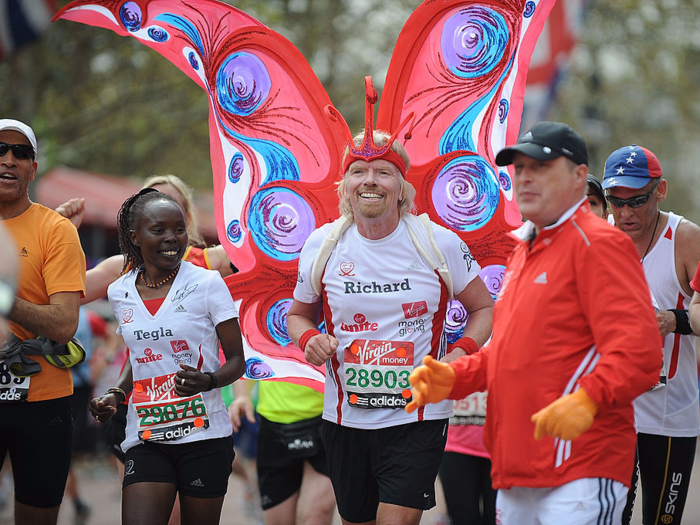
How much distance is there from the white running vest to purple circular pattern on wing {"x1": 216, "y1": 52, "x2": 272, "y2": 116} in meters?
2.33

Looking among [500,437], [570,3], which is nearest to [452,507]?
[500,437]

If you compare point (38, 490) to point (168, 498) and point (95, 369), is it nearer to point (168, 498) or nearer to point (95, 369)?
point (168, 498)

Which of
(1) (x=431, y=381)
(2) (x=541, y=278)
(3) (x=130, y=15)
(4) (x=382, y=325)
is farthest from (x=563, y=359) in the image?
(3) (x=130, y=15)

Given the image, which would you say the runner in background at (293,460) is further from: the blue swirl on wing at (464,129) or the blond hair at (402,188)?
the blue swirl on wing at (464,129)

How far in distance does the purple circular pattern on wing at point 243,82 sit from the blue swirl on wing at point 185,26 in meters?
0.20

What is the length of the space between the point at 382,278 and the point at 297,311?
0.56m

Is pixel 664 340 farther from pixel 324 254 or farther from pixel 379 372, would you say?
pixel 324 254

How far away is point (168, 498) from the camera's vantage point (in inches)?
178

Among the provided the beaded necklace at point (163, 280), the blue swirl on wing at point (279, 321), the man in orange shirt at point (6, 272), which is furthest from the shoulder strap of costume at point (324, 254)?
the man in orange shirt at point (6, 272)

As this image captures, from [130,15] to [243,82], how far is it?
2.43ft

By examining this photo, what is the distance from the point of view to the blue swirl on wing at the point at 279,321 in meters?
5.38

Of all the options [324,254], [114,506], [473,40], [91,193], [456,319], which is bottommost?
[114,506]

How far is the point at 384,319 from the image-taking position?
4598mm

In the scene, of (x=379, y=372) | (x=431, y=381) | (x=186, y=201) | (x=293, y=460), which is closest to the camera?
(x=431, y=381)
